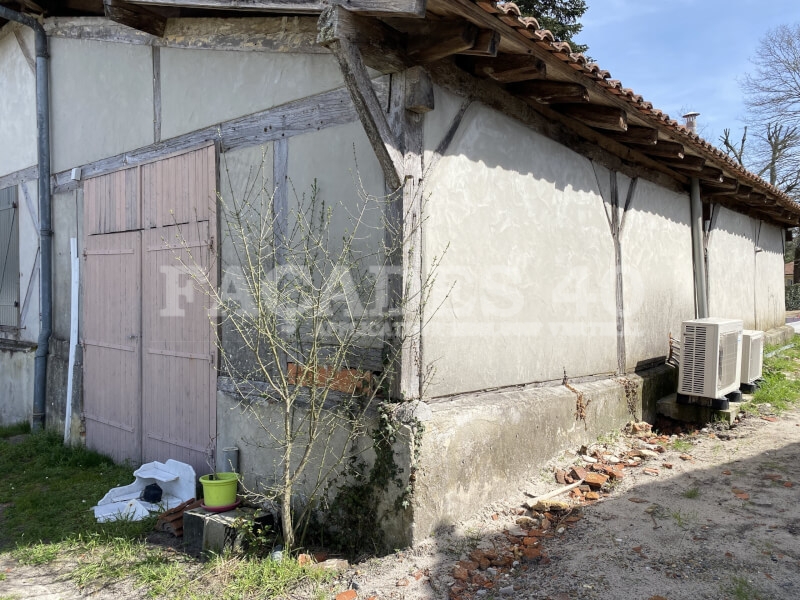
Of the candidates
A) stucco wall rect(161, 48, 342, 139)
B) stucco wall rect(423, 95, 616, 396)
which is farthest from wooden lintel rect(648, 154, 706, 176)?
stucco wall rect(161, 48, 342, 139)

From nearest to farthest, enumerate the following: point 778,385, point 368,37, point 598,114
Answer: point 368,37, point 598,114, point 778,385

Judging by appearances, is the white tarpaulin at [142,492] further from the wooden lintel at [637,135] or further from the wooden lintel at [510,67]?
the wooden lintel at [637,135]

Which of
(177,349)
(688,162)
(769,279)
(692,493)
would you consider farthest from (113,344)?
(769,279)

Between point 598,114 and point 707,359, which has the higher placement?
point 598,114

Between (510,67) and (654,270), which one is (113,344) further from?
(654,270)

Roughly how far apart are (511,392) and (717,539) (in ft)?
5.52

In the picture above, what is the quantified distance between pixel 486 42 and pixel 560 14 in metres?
11.8

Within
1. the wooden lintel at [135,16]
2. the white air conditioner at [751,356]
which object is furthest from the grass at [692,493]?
the wooden lintel at [135,16]

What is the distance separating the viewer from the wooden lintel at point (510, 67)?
4145mm

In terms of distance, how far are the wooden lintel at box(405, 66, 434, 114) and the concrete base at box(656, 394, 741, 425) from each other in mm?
4632

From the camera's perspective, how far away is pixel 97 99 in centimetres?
681

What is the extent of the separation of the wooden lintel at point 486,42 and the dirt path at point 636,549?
3081mm

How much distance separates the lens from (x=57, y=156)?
747 cm

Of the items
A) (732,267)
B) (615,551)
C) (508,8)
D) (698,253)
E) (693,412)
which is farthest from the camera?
(732,267)
